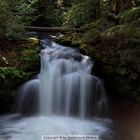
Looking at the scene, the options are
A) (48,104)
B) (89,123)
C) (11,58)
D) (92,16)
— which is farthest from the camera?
(92,16)

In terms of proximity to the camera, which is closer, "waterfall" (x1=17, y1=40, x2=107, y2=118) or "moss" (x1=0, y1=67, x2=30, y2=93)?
"moss" (x1=0, y1=67, x2=30, y2=93)

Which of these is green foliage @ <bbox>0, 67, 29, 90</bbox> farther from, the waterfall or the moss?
the waterfall

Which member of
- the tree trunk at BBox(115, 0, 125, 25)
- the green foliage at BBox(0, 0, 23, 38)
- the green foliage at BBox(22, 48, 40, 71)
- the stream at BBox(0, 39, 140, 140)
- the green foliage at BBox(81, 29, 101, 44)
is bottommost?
the stream at BBox(0, 39, 140, 140)

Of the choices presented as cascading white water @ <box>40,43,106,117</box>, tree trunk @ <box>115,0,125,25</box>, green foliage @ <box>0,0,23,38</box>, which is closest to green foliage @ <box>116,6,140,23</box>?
cascading white water @ <box>40,43,106,117</box>

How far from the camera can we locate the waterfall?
11.9 meters

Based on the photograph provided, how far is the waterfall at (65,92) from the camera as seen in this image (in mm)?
11852

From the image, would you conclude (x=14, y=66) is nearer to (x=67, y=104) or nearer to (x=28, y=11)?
(x=67, y=104)

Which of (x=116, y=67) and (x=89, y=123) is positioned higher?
(x=116, y=67)

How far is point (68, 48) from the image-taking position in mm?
13695

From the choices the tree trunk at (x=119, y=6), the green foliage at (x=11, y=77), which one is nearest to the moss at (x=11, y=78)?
the green foliage at (x=11, y=77)

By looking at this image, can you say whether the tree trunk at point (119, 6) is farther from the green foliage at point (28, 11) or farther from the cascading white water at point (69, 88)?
the green foliage at point (28, 11)

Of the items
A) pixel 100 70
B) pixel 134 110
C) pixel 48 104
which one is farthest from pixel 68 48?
pixel 134 110

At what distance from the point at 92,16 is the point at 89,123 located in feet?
20.3

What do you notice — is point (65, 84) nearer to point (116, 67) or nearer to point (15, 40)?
point (116, 67)
